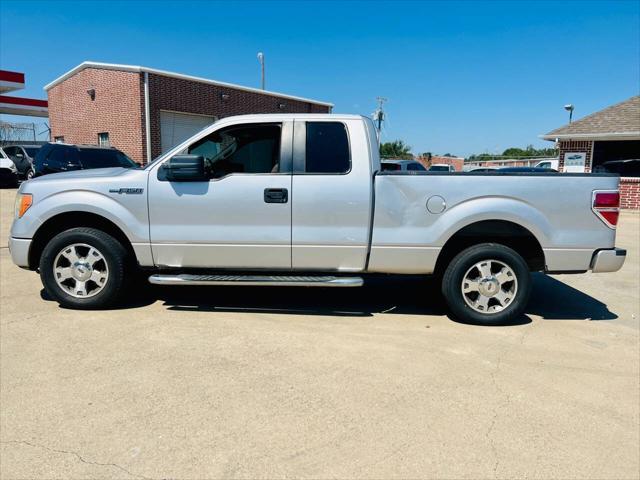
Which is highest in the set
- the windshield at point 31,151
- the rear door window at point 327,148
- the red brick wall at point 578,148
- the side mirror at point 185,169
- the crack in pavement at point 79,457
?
the red brick wall at point 578,148

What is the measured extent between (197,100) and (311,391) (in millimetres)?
20826

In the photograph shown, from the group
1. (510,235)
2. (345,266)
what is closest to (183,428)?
(345,266)

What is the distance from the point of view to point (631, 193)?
1728 centimetres

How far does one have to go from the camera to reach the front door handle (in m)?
4.53

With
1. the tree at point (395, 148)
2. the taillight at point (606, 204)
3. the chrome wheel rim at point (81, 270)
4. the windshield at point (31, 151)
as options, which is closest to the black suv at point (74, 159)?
the windshield at point (31, 151)

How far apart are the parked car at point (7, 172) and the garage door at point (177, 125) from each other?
19.5ft

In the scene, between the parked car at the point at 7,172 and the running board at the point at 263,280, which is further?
the parked car at the point at 7,172

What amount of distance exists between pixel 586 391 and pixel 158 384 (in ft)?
9.97

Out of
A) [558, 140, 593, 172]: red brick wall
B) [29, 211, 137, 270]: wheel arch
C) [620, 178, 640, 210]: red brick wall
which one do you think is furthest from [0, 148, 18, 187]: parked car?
[620, 178, 640, 210]: red brick wall

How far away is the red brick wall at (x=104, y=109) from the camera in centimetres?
1988

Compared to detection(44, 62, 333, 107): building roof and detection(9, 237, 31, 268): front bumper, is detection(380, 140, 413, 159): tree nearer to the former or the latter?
detection(44, 62, 333, 107): building roof

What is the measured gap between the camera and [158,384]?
3342 millimetres

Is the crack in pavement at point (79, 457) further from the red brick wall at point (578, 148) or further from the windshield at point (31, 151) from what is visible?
the windshield at point (31, 151)

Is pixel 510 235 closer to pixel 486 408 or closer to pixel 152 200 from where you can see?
pixel 486 408
